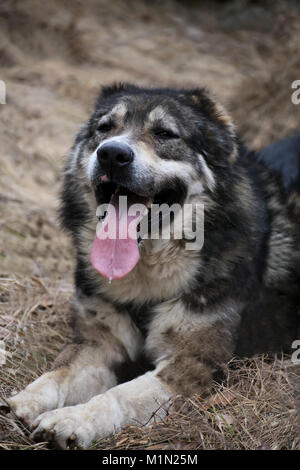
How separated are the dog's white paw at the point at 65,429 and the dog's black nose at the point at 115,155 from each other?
4.73 ft

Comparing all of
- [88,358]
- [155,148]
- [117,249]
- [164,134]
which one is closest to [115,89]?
[164,134]

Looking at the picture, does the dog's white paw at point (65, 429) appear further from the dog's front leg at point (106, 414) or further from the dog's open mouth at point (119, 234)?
the dog's open mouth at point (119, 234)

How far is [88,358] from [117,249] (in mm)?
736

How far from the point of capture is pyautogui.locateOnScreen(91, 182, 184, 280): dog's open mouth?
12.1ft

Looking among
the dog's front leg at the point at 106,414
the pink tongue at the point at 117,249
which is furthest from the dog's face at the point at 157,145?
the dog's front leg at the point at 106,414

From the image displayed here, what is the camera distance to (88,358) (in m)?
3.86

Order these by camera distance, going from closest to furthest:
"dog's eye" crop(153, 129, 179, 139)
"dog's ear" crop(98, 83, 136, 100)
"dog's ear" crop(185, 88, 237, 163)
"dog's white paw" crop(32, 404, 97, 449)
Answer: "dog's white paw" crop(32, 404, 97, 449) < "dog's eye" crop(153, 129, 179, 139) < "dog's ear" crop(185, 88, 237, 163) < "dog's ear" crop(98, 83, 136, 100)

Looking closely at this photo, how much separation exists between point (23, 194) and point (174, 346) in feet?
11.3

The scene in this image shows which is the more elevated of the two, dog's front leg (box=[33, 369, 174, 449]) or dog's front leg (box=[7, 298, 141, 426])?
dog's front leg (box=[7, 298, 141, 426])

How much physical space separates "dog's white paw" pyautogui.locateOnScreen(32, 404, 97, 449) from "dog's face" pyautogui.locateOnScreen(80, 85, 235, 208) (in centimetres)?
137

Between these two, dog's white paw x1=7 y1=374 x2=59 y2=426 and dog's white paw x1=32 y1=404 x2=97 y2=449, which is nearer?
dog's white paw x1=32 y1=404 x2=97 y2=449

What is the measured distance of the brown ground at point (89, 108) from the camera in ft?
11.0

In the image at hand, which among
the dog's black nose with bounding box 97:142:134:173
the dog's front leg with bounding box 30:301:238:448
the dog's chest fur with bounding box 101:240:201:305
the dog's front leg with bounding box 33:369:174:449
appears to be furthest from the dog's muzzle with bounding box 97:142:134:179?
the dog's front leg with bounding box 33:369:174:449

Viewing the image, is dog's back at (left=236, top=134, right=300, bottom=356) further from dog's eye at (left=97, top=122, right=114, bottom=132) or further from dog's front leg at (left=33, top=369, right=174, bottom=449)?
dog's eye at (left=97, top=122, right=114, bottom=132)
